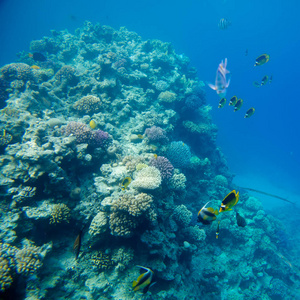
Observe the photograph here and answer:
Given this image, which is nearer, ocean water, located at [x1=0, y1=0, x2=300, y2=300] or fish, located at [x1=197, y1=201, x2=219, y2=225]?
fish, located at [x1=197, y1=201, x2=219, y2=225]

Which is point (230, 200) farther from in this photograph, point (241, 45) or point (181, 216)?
point (241, 45)

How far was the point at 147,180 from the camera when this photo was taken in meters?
4.32

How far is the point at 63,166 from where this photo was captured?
4.71 meters

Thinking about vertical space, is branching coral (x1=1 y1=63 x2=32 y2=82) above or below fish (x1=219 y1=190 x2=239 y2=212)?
above

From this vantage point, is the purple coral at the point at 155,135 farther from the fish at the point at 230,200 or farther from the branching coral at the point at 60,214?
the fish at the point at 230,200

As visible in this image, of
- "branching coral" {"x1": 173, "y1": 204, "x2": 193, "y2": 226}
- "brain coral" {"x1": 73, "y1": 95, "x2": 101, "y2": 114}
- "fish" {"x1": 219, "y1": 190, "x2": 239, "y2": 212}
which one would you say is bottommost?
"branching coral" {"x1": 173, "y1": 204, "x2": 193, "y2": 226}

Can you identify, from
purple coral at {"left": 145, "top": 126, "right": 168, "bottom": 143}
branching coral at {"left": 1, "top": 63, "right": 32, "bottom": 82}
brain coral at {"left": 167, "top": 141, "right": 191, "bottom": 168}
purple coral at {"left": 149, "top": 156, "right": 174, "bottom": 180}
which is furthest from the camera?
branching coral at {"left": 1, "top": 63, "right": 32, "bottom": 82}

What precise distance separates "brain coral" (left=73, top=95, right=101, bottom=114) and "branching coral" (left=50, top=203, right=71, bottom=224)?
15.0ft

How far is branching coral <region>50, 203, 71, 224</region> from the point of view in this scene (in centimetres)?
392

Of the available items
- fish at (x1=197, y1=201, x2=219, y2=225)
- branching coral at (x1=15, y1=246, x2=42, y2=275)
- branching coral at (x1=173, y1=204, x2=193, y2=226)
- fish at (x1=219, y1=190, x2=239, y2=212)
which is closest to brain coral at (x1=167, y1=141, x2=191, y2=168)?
branching coral at (x1=173, y1=204, x2=193, y2=226)

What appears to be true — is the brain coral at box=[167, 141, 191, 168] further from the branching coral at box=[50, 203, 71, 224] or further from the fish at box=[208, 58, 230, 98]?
the branching coral at box=[50, 203, 71, 224]

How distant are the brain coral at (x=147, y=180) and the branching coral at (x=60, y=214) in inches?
69.7

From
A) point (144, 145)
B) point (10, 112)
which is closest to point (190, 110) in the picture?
point (144, 145)

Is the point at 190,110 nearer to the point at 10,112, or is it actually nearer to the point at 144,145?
the point at 144,145
